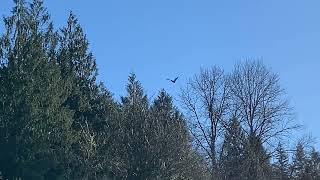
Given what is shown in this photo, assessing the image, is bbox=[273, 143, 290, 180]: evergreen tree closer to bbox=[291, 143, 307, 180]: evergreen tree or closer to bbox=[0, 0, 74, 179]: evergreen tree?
bbox=[291, 143, 307, 180]: evergreen tree

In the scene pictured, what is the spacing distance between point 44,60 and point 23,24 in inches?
89.6

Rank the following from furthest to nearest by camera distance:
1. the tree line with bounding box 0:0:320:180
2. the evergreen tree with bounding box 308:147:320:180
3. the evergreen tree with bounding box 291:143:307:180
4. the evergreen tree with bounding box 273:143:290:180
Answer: the evergreen tree with bounding box 308:147:320:180 → the evergreen tree with bounding box 291:143:307:180 → the evergreen tree with bounding box 273:143:290:180 → the tree line with bounding box 0:0:320:180

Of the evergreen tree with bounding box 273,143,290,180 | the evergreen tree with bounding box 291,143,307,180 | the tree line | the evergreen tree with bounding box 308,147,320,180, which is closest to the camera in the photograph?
the tree line

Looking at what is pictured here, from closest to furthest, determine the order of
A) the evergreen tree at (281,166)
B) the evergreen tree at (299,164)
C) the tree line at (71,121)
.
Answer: the tree line at (71,121)
the evergreen tree at (281,166)
the evergreen tree at (299,164)

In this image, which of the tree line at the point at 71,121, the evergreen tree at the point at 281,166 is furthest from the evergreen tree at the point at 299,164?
the tree line at the point at 71,121

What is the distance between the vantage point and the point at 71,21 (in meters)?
38.7

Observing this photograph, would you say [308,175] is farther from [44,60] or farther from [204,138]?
[44,60]

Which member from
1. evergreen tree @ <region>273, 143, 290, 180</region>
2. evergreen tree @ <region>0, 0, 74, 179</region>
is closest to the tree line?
evergreen tree @ <region>0, 0, 74, 179</region>

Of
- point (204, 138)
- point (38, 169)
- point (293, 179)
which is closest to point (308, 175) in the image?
point (293, 179)

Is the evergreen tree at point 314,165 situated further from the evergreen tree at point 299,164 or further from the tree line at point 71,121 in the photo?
the tree line at point 71,121

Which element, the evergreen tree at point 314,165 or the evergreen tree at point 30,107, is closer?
the evergreen tree at point 30,107

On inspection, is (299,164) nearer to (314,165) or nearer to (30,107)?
(314,165)

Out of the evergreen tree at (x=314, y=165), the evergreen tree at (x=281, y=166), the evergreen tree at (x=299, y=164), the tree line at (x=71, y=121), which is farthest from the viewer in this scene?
the evergreen tree at (x=314, y=165)

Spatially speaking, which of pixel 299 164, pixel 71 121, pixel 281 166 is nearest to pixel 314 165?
pixel 299 164
